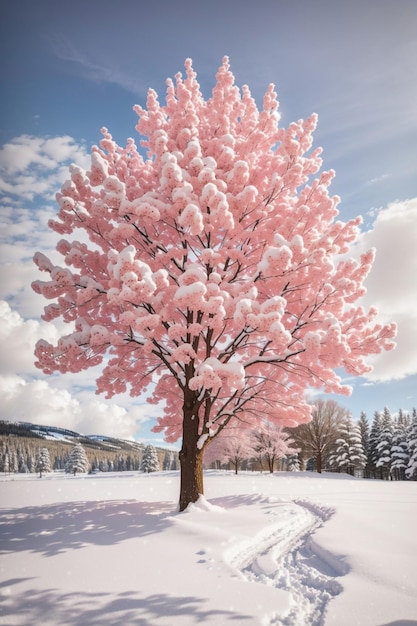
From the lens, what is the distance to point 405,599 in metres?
2.99

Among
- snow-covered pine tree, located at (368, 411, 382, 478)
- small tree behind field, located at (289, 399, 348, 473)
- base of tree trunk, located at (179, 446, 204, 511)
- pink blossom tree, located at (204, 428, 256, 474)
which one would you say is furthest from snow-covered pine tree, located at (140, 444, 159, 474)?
base of tree trunk, located at (179, 446, 204, 511)

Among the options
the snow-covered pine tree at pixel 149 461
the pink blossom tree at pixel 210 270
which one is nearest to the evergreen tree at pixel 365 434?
Answer: the snow-covered pine tree at pixel 149 461

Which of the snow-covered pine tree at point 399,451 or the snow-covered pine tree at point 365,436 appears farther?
the snow-covered pine tree at point 365,436

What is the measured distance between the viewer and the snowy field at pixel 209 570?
2.90 m

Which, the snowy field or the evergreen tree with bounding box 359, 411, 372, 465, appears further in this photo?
the evergreen tree with bounding box 359, 411, 372, 465

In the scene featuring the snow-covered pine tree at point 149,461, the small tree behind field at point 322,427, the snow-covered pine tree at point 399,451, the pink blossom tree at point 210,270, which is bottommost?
the snow-covered pine tree at point 149,461

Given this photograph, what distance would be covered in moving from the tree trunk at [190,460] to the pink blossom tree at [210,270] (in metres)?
0.03

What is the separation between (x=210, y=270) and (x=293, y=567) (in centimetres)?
573

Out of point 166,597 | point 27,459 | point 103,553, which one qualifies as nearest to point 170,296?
point 103,553

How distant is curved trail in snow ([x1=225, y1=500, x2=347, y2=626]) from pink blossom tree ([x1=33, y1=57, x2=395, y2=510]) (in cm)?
232

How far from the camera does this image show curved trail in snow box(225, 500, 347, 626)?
3004mm

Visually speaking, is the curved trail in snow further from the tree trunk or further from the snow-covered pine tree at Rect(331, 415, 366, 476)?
the snow-covered pine tree at Rect(331, 415, 366, 476)

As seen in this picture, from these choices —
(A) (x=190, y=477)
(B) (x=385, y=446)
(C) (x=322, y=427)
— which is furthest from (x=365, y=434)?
(A) (x=190, y=477)

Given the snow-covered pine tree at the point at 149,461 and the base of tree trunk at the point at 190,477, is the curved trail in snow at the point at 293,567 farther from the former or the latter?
the snow-covered pine tree at the point at 149,461
